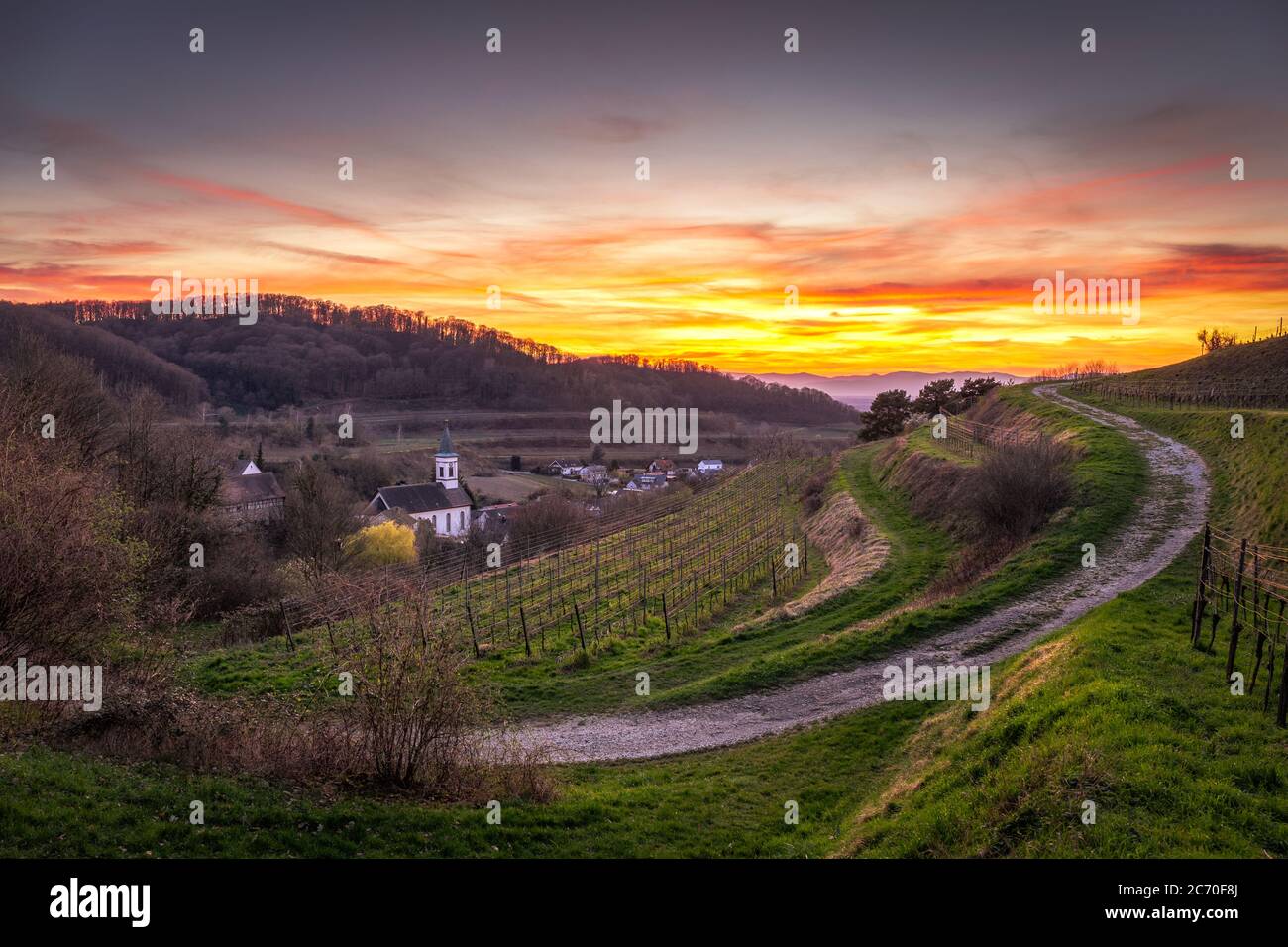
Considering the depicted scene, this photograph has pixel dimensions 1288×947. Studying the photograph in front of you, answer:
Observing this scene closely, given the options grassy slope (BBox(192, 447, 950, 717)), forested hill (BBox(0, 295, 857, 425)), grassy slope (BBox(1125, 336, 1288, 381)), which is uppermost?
forested hill (BBox(0, 295, 857, 425))

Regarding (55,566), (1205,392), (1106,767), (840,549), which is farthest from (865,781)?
(1205,392)

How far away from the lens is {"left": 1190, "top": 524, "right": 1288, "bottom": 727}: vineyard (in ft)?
35.5

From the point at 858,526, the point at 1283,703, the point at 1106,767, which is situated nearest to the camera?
the point at 1106,767

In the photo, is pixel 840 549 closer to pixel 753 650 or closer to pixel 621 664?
pixel 753 650

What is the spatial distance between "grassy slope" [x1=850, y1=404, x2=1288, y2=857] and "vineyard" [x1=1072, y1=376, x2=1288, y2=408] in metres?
35.6

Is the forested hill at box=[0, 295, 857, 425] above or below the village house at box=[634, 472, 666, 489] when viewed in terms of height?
above

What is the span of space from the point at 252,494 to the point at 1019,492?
210 ft

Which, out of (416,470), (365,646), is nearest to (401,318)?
(416,470)

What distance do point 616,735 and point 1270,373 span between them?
5417cm

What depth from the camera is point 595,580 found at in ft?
104

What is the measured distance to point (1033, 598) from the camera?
20.8 m

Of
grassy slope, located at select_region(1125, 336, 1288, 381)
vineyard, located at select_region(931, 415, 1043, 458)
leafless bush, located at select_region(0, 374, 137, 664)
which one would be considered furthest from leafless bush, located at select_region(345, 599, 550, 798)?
grassy slope, located at select_region(1125, 336, 1288, 381)

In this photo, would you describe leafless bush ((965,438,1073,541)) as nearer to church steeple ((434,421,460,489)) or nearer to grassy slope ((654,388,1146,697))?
grassy slope ((654,388,1146,697))

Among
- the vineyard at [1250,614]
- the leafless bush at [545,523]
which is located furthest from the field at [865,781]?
the leafless bush at [545,523]
